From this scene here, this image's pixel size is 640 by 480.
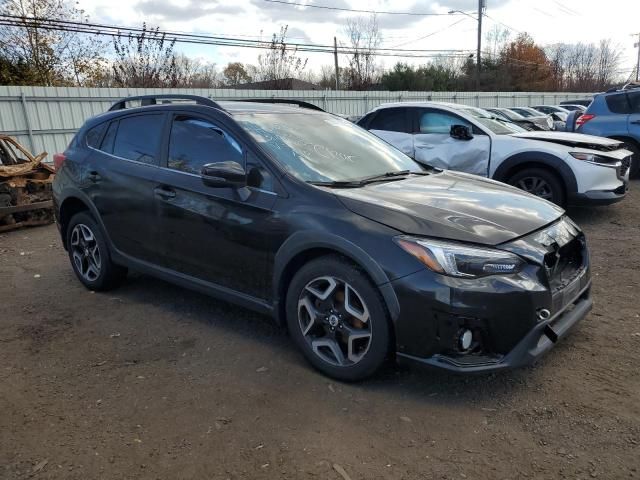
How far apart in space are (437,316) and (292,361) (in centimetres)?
117

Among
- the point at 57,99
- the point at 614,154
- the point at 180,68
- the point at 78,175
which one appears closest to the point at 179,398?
the point at 78,175

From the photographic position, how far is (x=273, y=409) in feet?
9.68

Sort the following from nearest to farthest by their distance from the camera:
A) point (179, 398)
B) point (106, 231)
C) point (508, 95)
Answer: point (179, 398), point (106, 231), point (508, 95)

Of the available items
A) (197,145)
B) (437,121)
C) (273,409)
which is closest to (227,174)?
(197,145)

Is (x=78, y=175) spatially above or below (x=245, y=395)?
above

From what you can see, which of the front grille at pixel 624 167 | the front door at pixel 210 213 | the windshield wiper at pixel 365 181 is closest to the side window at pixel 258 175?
the front door at pixel 210 213

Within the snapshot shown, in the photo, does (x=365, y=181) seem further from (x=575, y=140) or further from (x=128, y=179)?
(x=575, y=140)

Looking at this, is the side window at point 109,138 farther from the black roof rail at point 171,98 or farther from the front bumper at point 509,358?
the front bumper at point 509,358

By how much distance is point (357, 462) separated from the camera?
2.48 metres

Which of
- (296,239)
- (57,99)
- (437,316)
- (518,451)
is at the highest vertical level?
(57,99)

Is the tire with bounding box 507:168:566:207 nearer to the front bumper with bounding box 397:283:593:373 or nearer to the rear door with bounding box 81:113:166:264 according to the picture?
the front bumper with bounding box 397:283:593:373

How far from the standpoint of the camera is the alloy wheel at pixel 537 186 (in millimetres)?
7140

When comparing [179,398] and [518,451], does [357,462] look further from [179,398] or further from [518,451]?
[179,398]

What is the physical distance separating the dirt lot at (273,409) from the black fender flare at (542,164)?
117 inches
